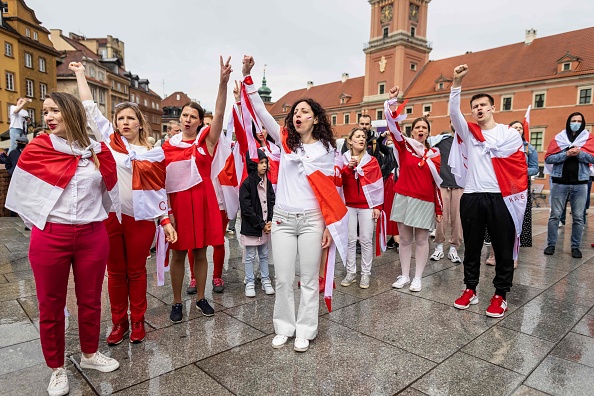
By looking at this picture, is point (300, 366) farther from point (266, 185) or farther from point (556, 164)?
point (556, 164)

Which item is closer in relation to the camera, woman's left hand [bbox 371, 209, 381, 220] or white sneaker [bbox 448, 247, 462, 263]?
woman's left hand [bbox 371, 209, 381, 220]

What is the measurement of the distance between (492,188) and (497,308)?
3.99 ft

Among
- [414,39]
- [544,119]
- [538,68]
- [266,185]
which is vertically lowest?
[266,185]

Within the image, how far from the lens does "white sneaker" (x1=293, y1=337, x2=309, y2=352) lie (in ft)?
10.4

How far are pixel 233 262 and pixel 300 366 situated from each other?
330 centimetres

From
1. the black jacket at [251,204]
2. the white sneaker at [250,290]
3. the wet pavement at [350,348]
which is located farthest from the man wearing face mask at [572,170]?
the white sneaker at [250,290]

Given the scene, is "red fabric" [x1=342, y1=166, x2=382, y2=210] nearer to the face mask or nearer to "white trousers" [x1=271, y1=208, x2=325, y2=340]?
"white trousers" [x1=271, y1=208, x2=325, y2=340]

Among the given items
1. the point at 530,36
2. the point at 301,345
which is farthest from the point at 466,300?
the point at 530,36

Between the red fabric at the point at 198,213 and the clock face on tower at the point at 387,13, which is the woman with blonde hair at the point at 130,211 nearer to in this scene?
Answer: the red fabric at the point at 198,213

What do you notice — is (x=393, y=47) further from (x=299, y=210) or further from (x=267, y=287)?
(x=299, y=210)

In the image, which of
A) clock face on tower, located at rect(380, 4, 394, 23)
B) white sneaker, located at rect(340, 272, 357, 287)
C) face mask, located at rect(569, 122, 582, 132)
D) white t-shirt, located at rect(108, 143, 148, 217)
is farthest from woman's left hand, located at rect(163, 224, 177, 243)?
clock face on tower, located at rect(380, 4, 394, 23)

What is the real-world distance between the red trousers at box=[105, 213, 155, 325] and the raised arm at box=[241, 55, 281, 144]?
1294 mm

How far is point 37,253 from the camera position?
254 centimetres

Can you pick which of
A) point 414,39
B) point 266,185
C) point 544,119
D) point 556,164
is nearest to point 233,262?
point 266,185
